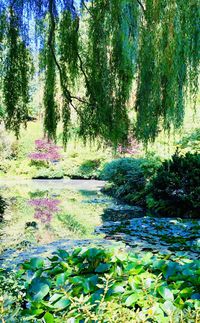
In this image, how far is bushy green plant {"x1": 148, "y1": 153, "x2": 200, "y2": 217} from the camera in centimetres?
621

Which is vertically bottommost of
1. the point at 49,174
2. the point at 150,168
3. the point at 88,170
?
the point at 49,174

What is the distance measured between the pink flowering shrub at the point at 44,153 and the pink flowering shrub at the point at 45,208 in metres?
6.16

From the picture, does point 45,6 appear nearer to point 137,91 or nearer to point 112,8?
point 112,8

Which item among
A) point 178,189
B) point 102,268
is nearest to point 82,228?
point 178,189

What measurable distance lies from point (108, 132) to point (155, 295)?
1.53 meters

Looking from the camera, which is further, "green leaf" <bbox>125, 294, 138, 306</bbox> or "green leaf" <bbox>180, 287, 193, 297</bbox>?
"green leaf" <bbox>180, 287, 193, 297</bbox>

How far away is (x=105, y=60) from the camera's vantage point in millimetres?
2715

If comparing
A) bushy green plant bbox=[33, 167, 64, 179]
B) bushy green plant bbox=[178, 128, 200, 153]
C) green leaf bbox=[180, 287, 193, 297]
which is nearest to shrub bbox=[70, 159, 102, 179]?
bushy green plant bbox=[33, 167, 64, 179]

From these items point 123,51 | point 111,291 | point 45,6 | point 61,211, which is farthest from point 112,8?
point 61,211

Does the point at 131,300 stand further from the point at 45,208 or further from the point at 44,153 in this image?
the point at 44,153

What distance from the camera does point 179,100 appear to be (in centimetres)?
260

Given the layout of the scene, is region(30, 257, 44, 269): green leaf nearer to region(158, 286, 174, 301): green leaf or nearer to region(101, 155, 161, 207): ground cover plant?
region(158, 286, 174, 301): green leaf

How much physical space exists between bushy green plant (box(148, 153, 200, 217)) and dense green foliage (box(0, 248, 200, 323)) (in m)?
4.09

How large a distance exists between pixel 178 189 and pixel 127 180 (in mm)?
2482
